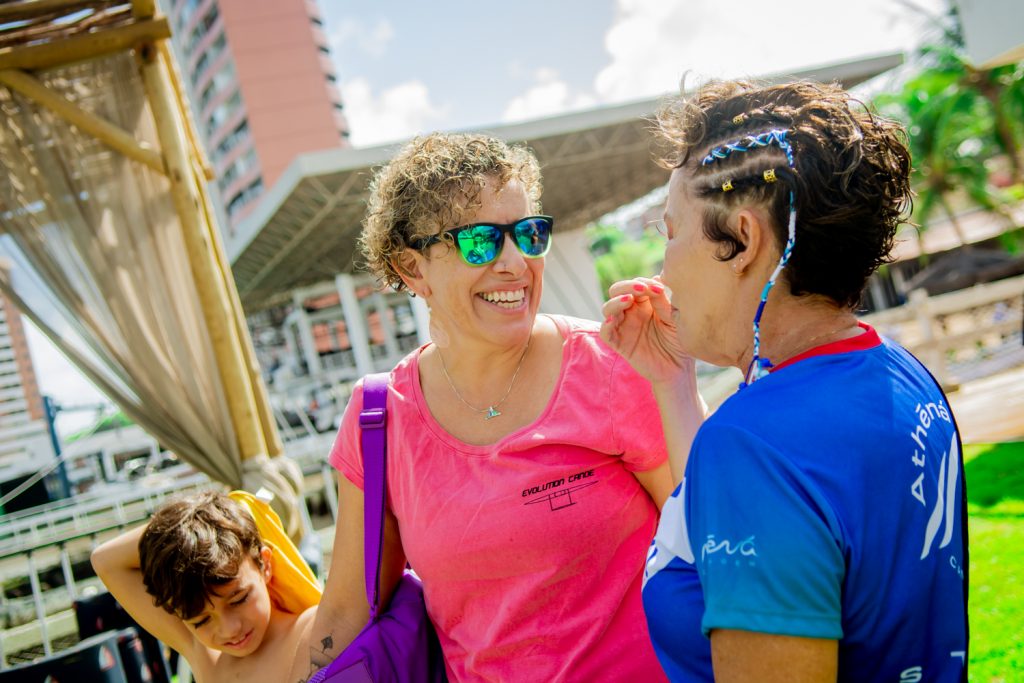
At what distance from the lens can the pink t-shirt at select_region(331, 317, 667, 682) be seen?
5.43 ft

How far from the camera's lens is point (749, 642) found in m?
0.86

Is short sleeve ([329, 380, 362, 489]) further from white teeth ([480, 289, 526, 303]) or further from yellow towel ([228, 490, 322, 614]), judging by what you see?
yellow towel ([228, 490, 322, 614])

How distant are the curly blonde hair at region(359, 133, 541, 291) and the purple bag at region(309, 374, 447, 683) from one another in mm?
448

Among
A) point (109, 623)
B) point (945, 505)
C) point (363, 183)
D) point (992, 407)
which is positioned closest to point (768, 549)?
point (945, 505)

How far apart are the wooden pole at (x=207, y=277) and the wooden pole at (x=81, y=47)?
235mm

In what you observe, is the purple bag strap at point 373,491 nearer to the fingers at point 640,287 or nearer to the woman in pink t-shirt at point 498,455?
the woman in pink t-shirt at point 498,455

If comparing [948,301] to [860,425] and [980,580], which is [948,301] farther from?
[860,425]

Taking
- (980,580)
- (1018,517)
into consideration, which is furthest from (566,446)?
(1018,517)

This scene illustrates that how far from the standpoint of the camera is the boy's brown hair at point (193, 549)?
7.34 feet

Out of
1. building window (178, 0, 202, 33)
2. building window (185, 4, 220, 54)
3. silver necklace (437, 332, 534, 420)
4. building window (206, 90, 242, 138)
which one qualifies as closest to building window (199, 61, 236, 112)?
building window (206, 90, 242, 138)

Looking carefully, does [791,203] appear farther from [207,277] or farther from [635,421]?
[207,277]

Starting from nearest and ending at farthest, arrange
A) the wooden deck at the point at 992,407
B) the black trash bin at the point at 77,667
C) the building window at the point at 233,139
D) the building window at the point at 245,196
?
the black trash bin at the point at 77,667, the wooden deck at the point at 992,407, the building window at the point at 233,139, the building window at the point at 245,196

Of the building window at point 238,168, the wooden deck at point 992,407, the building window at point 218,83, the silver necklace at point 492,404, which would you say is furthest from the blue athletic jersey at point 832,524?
the building window at point 218,83

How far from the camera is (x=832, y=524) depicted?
857mm
